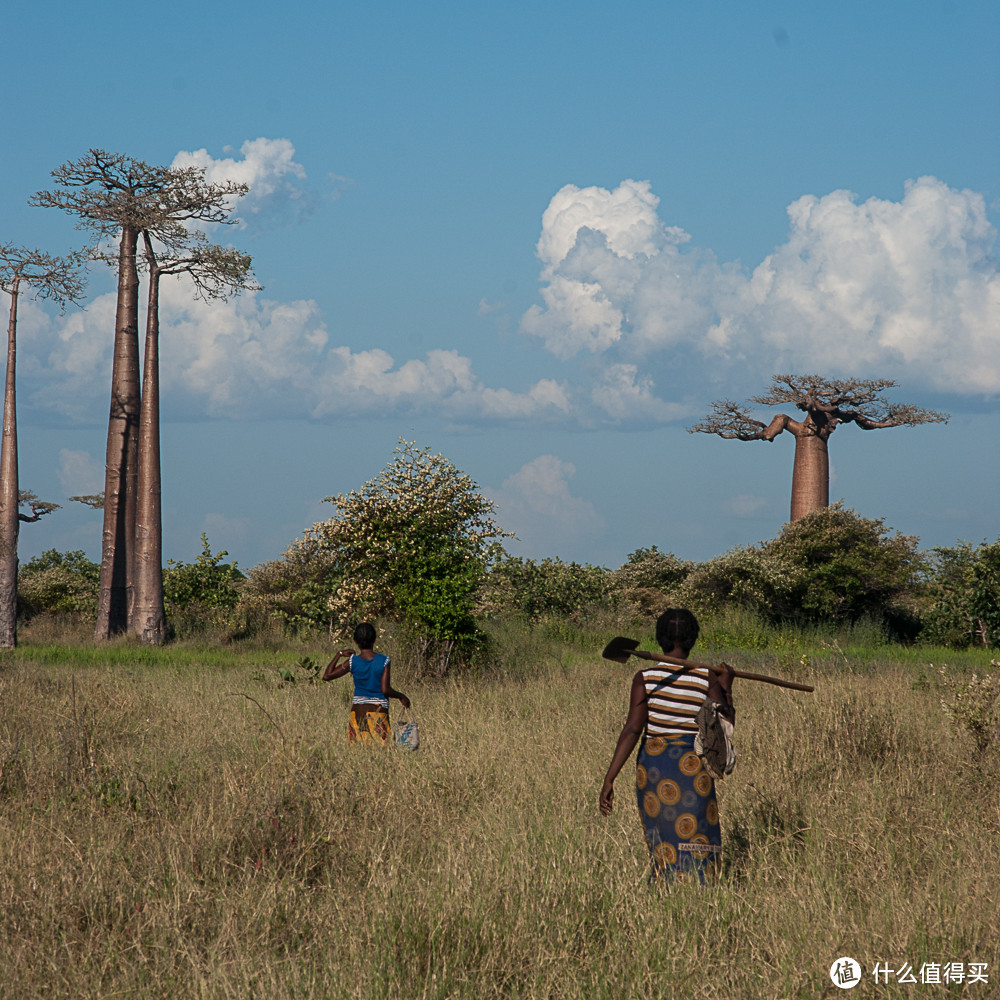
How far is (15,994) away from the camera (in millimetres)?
3830

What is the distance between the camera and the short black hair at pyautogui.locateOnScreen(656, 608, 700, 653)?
4.73 metres

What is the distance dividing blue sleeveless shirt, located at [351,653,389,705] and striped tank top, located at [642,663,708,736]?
3.78 metres

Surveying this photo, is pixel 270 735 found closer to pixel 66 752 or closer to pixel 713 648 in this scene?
pixel 66 752

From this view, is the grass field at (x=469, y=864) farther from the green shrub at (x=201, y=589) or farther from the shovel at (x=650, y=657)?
the green shrub at (x=201, y=589)

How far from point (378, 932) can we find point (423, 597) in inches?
410

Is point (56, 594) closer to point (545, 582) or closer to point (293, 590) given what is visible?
point (293, 590)

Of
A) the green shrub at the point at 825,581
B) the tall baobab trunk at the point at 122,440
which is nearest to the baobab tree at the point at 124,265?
the tall baobab trunk at the point at 122,440

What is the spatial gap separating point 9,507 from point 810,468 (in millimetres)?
25117

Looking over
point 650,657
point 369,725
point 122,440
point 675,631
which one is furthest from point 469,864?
point 122,440

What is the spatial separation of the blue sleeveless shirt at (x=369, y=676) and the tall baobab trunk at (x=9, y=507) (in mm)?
17693

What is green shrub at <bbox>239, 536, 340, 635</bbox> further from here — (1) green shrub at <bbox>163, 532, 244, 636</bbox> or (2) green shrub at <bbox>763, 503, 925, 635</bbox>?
(2) green shrub at <bbox>763, 503, 925, 635</bbox>

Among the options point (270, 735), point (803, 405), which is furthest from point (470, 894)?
point (803, 405)

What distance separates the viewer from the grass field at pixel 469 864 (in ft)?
13.1

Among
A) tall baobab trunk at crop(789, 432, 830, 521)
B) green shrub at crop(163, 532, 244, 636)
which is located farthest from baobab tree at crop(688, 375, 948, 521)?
green shrub at crop(163, 532, 244, 636)
